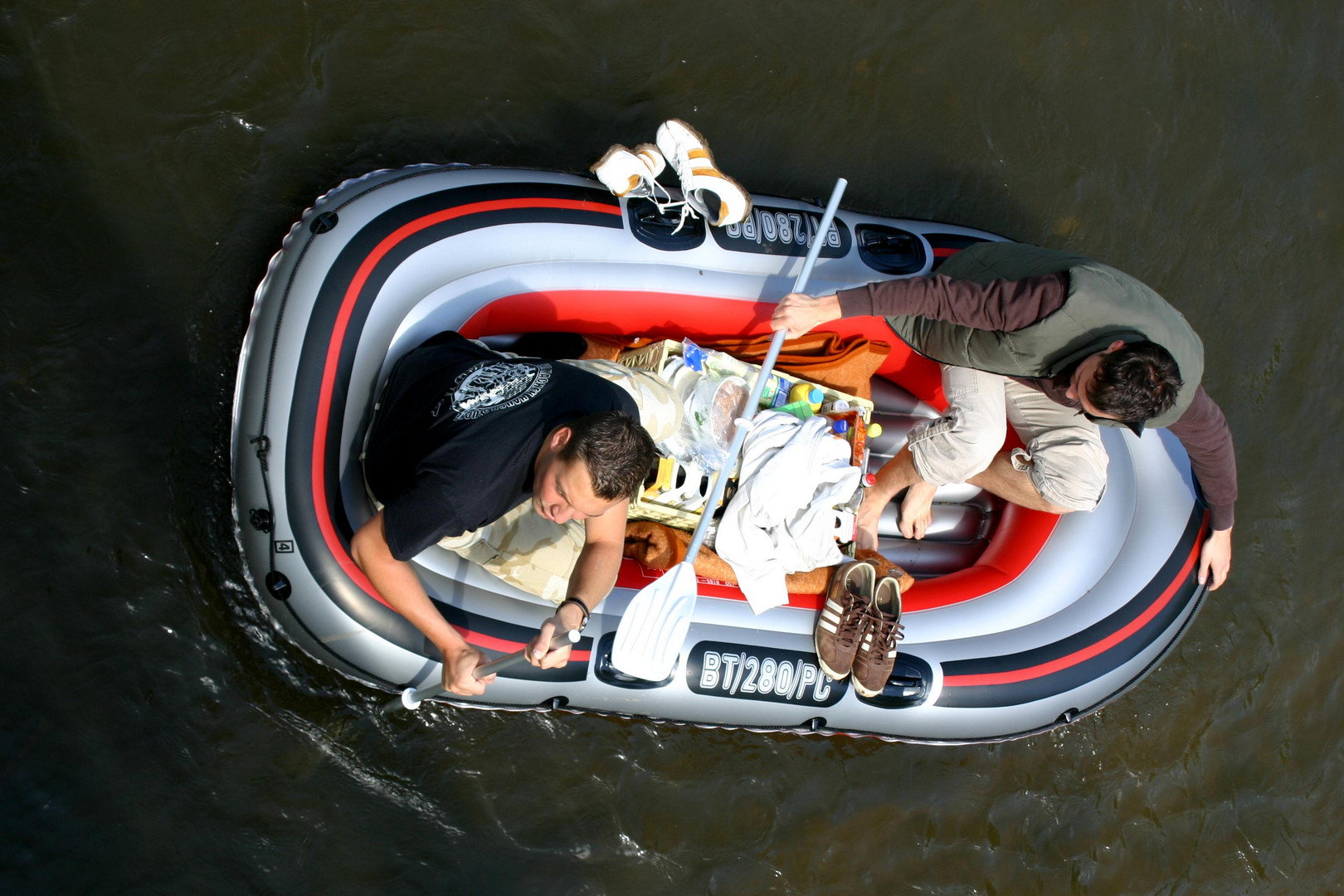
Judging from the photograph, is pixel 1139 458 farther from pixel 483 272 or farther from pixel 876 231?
pixel 483 272

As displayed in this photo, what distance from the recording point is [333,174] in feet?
10.1

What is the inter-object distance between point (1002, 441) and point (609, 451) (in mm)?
1537

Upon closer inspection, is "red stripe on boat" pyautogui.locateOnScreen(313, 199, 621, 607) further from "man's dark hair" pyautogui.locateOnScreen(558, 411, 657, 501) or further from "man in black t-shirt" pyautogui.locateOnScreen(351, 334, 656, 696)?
"man's dark hair" pyautogui.locateOnScreen(558, 411, 657, 501)

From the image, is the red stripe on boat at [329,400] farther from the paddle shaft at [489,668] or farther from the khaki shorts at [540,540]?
the paddle shaft at [489,668]

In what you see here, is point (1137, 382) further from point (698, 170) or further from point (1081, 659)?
point (698, 170)

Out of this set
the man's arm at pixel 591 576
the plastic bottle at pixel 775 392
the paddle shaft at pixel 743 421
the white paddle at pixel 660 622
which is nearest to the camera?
the man's arm at pixel 591 576

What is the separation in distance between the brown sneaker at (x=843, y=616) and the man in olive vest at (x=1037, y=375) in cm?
20

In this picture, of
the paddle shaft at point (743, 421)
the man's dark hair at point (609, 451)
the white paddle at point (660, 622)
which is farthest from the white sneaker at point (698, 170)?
the man's dark hair at point (609, 451)

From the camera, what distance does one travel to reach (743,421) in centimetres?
270

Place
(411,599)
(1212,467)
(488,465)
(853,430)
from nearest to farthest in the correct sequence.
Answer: (488,465) → (411,599) → (1212,467) → (853,430)

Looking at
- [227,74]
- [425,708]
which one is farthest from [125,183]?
[425,708]

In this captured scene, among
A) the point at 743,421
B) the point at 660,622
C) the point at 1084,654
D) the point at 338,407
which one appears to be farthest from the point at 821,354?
the point at 338,407

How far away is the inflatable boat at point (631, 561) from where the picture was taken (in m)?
2.43

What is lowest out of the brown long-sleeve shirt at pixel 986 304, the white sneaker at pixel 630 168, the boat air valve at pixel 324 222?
the brown long-sleeve shirt at pixel 986 304
